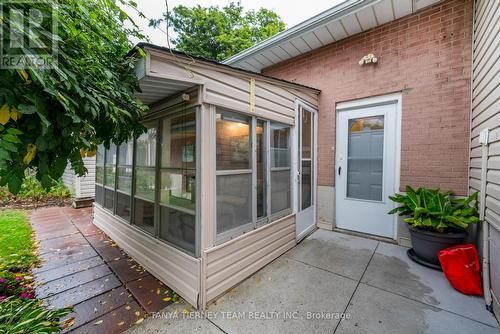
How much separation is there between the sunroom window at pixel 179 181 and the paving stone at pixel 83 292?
777 mm

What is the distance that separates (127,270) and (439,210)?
4155 mm

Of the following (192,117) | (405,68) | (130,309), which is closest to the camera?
(130,309)

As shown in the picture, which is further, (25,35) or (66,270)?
(66,270)

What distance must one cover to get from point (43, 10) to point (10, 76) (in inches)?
16.0

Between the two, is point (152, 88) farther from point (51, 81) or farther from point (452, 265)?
point (452, 265)

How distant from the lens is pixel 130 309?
2.10 m

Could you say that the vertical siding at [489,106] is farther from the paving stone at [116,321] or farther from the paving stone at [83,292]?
the paving stone at [83,292]

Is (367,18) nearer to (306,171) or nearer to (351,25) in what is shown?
(351,25)

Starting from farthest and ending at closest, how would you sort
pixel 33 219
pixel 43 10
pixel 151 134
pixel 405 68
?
pixel 33 219
pixel 405 68
pixel 151 134
pixel 43 10

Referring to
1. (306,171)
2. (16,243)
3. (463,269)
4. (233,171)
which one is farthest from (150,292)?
(463,269)

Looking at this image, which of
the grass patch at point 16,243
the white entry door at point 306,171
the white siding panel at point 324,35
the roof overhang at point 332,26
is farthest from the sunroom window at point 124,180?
the white siding panel at point 324,35

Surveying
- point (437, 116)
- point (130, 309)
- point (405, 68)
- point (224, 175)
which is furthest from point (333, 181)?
point (130, 309)

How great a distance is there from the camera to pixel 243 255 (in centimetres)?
254

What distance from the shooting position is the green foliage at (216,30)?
10.2m
